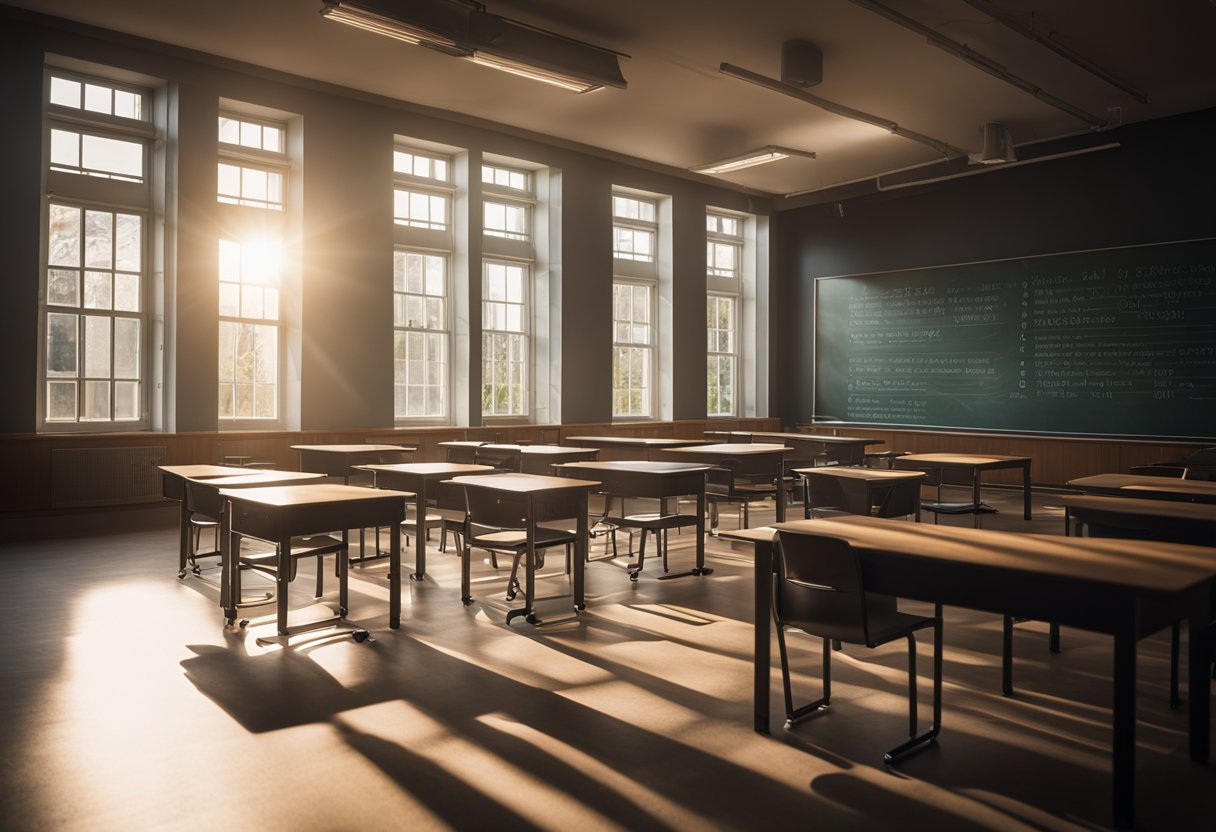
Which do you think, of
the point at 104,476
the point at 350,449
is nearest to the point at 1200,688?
the point at 350,449

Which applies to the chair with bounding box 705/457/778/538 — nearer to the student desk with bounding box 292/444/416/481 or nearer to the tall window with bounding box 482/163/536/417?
the student desk with bounding box 292/444/416/481

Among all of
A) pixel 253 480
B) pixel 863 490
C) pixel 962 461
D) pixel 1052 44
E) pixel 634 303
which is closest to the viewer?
pixel 253 480

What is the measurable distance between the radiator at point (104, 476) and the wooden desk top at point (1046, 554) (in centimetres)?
616

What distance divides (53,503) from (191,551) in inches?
79.9

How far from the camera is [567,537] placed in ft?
15.6

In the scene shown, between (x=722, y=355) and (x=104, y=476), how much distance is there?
26.7 ft

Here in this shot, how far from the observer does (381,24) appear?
20.3 ft

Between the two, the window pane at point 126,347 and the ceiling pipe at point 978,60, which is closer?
the ceiling pipe at point 978,60

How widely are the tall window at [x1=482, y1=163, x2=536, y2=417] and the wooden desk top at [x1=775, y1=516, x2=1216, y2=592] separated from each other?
7337 millimetres

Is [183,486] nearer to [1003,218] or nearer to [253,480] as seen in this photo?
[253,480]

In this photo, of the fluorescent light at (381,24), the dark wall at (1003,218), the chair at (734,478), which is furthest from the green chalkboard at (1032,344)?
the fluorescent light at (381,24)

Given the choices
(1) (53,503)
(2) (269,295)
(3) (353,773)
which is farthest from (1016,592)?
(2) (269,295)

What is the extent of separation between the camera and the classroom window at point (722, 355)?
1268 centimetres

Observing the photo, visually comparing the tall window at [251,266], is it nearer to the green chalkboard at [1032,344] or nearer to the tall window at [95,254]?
the tall window at [95,254]
